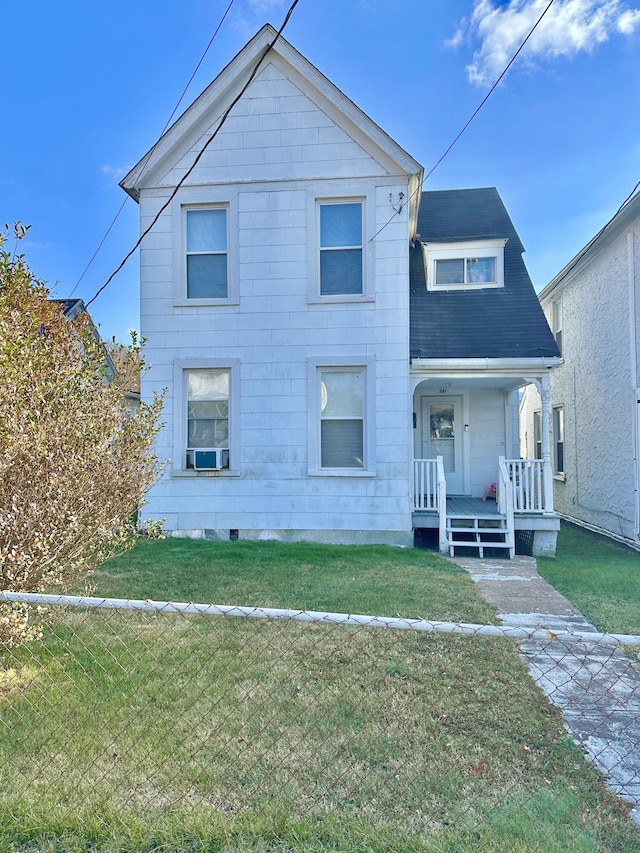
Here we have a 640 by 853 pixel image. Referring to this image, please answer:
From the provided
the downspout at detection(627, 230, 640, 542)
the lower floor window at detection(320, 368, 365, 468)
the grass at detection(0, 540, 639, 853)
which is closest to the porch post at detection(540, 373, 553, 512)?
the downspout at detection(627, 230, 640, 542)

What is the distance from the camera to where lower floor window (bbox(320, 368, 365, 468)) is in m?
8.64

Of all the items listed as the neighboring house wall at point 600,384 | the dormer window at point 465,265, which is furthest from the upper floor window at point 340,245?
the neighboring house wall at point 600,384

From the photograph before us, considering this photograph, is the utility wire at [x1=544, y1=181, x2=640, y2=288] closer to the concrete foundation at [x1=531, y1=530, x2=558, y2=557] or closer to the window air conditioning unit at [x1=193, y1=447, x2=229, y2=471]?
the concrete foundation at [x1=531, y1=530, x2=558, y2=557]

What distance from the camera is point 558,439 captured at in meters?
13.0

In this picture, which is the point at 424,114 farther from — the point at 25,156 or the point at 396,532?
the point at 25,156

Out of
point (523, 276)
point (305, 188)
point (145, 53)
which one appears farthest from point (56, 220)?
point (523, 276)

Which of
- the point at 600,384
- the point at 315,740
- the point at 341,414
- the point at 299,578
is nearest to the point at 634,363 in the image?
the point at 600,384

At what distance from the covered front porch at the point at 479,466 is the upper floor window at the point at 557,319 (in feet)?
10.6

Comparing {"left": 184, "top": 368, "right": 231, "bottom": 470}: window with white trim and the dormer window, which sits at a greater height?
the dormer window

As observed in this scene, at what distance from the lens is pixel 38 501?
3.30 m

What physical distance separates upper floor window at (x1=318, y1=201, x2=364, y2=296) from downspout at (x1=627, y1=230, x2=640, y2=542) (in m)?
4.94

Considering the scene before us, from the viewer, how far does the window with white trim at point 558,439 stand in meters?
12.7

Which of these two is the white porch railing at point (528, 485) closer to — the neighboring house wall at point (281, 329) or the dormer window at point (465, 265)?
the neighboring house wall at point (281, 329)

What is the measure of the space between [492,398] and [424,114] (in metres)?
5.56
